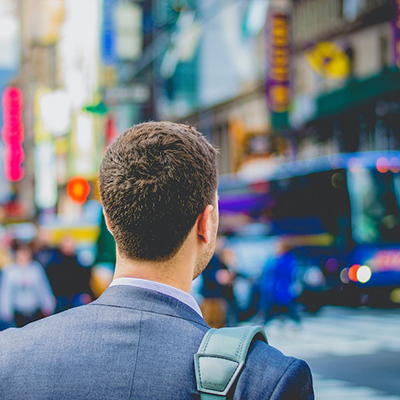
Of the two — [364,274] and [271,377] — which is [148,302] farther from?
[364,274]

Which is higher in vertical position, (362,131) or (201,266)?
(362,131)

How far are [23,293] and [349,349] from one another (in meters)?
5.15

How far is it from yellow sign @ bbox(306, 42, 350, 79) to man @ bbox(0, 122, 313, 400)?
2918cm

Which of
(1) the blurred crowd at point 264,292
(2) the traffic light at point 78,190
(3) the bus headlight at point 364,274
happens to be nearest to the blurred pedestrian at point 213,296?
(1) the blurred crowd at point 264,292

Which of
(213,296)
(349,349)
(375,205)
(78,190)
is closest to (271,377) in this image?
(349,349)

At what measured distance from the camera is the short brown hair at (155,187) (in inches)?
72.8

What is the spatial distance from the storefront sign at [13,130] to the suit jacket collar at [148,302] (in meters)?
51.5

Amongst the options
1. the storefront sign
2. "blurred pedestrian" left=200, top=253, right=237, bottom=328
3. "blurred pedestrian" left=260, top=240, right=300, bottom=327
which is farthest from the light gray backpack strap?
the storefront sign

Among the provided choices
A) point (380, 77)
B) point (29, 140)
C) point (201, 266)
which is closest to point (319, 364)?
point (201, 266)

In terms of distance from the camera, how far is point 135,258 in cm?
192

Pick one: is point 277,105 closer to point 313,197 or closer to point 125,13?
point 313,197

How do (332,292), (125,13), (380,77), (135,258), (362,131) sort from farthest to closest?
(125,13)
(362,131)
(380,77)
(332,292)
(135,258)

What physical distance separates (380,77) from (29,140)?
175 feet

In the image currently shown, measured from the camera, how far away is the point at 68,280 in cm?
1172
